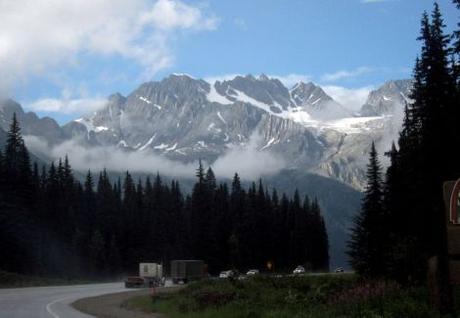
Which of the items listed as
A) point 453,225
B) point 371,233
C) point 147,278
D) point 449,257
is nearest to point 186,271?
point 147,278

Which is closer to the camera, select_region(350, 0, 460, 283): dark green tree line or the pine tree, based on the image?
select_region(350, 0, 460, 283): dark green tree line

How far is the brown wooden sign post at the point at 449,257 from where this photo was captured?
26.9 ft

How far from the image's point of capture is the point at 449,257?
8.77 metres

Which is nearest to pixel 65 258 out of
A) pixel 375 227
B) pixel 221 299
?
pixel 375 227

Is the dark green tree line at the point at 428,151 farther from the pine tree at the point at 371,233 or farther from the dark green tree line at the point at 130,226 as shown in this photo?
the dark green tree line at the point at 130,226

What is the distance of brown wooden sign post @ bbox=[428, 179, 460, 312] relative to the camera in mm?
8195

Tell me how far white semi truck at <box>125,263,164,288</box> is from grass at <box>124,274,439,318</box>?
99.4 ft

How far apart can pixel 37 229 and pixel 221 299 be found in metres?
68.6

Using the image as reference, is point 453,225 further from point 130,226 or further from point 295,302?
point 130,226

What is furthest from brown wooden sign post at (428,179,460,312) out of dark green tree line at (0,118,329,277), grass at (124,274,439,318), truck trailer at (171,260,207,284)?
dark green tree line at (0,118,329,277)

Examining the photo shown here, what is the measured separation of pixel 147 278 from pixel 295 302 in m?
53.9

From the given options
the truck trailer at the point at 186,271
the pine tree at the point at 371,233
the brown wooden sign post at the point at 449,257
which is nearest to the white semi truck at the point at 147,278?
the truck trailer at the point at 186,271

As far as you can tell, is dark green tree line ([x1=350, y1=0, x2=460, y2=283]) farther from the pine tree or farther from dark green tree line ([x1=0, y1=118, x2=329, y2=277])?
dark green tree line ([x1=0, y1=118, x2=329, y2=277])

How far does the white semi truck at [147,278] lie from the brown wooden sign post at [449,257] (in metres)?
62.6
